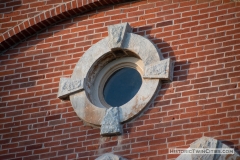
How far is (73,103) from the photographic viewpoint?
33.8ft

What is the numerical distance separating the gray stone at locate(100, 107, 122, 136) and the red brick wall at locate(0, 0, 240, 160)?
0.08 meters

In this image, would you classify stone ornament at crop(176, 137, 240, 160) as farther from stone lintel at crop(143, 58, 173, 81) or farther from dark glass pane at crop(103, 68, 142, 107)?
dark glass pane at crop(103, 68, 142, 107)

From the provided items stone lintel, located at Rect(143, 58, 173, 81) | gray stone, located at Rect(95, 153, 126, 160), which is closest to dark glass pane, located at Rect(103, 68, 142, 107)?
stone lintel, located at Rect(143, 58, 173, 81)

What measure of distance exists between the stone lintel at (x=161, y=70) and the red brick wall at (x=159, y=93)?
0.10 m

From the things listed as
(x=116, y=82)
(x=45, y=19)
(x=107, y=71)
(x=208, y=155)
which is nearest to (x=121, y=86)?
(x=116, y=82)

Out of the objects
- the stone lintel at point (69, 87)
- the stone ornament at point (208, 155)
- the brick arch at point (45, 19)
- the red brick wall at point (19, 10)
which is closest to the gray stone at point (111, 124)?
the stone lintel at point (69, 87)

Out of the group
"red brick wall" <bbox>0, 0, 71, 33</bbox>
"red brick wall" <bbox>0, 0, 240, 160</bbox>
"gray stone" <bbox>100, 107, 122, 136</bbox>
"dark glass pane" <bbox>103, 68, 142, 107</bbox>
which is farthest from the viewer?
"red brick wall" <bbox>0, 0, 71, 33</bbox>

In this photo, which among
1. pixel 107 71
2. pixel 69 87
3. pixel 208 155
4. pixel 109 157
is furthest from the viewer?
pixel 107 71

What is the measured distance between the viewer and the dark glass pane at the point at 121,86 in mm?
10336

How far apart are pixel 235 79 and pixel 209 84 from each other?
290mm

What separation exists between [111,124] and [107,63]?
0.92m

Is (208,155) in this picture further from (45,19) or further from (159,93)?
(45,19)

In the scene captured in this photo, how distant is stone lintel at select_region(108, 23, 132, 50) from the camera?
1040 centimetres

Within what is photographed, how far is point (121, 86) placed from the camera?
10.4 meters
